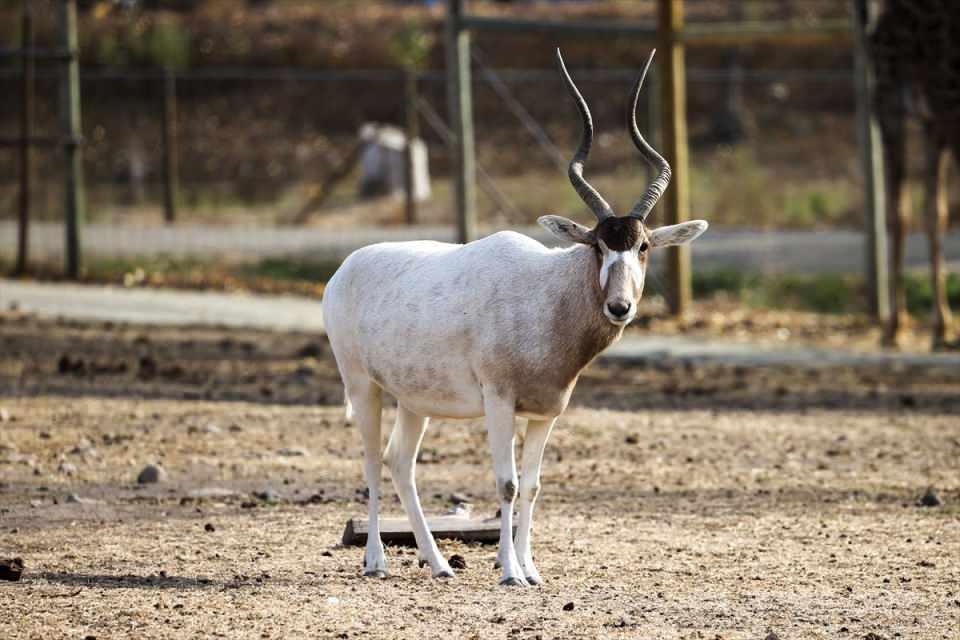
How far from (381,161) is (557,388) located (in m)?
22.8

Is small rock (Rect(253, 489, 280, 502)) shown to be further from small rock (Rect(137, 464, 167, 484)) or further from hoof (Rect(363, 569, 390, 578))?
hoof (Rect(363, 569, 390, 578))

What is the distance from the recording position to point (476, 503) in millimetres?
9445

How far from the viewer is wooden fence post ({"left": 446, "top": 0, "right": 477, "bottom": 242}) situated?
16772 mm

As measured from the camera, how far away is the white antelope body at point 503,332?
7.40 m

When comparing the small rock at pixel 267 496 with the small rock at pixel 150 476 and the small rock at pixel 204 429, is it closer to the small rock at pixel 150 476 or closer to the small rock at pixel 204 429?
the small rock at pixel 150 476

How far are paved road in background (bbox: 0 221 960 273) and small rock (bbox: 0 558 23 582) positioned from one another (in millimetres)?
12771

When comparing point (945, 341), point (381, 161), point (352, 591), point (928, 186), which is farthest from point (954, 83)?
point (381, 161)

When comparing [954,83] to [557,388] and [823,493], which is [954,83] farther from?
[557,388]

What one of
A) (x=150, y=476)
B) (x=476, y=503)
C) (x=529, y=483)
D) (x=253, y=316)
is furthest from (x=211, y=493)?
(x=253, y=316)

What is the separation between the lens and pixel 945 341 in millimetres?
15117

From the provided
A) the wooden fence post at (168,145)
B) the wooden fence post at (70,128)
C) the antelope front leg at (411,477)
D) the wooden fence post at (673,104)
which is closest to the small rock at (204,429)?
the antelope front leg at (411,477)

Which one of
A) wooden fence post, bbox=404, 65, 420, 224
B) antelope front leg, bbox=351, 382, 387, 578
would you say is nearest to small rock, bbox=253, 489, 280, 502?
antelope front leg, bbox=351, 382, 387, 578

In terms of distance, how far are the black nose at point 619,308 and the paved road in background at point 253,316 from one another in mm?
7661

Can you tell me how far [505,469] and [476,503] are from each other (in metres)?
2.01
